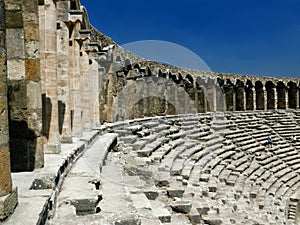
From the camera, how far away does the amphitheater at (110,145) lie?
3854mm

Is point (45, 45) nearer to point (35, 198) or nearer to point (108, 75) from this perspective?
point (35, 198)

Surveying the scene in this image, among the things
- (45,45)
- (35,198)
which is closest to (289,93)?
(45,45)

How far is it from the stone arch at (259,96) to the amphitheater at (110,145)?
8417 millimetres

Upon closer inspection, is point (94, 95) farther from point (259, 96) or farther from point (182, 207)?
point (259, 96)

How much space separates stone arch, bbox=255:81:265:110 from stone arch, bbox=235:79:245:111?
62.5 inches

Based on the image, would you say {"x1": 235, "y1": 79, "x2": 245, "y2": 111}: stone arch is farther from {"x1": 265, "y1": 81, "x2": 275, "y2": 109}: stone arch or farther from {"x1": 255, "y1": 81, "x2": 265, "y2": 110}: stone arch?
{"x1": 265, "y1": 81, "x2": 275, "y2": 109}: stone arch

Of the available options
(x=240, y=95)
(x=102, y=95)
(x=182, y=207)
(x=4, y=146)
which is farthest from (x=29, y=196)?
(x=240, y=95)

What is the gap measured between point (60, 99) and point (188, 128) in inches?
335

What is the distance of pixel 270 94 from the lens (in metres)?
31.2

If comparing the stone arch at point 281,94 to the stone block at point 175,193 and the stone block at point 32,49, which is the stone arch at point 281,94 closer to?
the stone block at point 175,193

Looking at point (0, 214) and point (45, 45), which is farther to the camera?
point (45, 45)

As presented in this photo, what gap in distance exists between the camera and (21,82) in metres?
5.04

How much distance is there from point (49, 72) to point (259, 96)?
Result: 26.9 meters

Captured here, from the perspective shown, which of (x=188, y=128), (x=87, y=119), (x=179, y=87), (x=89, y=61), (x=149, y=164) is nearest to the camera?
(x=149, y=164)
